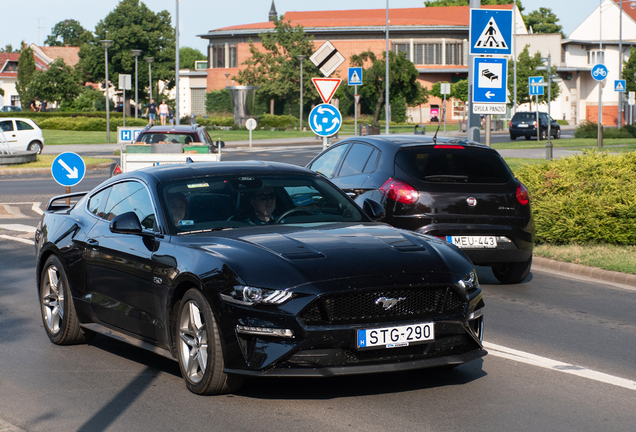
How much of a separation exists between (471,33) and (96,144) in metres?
36.3

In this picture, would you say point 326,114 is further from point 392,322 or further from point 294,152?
point 294,152

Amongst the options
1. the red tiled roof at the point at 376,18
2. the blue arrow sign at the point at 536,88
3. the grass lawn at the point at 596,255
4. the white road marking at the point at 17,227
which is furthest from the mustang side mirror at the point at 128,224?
the red tiled roof at the point at 376,18

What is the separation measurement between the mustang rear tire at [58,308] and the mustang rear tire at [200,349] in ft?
5.74

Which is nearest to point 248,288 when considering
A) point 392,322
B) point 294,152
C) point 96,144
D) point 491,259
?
point 392,322

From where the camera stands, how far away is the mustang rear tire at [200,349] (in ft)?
17.8

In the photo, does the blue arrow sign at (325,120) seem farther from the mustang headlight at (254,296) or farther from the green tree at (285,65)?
the green tree at (285,65)

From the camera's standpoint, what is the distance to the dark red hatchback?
31.7 ft

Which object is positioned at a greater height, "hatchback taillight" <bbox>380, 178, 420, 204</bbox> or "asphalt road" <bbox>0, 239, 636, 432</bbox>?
"hatchback taillight" <bbox>380, 178, 420, 204</bbox>

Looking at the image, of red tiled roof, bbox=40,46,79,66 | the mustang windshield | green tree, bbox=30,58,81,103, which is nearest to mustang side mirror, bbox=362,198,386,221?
the mustang windshield

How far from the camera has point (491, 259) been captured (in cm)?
977

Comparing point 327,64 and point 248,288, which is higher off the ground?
point 327,64

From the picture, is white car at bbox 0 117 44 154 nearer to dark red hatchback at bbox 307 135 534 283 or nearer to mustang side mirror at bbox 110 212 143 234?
dark red hatchback at bbox 307 135 534 283

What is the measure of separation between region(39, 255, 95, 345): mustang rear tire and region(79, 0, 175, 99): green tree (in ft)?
283

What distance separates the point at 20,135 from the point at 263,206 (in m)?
33.8
